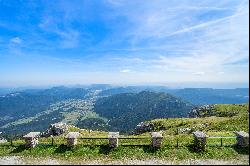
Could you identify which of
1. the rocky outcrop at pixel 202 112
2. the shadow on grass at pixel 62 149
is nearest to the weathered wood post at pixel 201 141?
the shadow on grass at pixel 62 149

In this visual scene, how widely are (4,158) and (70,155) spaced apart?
6.29 m

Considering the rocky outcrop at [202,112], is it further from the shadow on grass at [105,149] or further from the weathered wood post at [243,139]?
the shadow on grass at [105,149]

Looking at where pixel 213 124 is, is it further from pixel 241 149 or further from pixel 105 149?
pixel 105 149

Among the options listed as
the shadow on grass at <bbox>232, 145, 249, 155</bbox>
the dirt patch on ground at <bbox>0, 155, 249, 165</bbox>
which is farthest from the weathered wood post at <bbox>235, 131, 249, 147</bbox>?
the dirt patch on ground at <bbox>0, 155, 249, 165</bbox>

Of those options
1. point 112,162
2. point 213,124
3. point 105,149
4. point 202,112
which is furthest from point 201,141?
point 202,112

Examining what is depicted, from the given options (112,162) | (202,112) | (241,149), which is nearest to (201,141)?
(241,149)

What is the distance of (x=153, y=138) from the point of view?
2642 centimetres

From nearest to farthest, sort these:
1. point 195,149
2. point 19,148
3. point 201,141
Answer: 1. point 195,149
2. point 201,141
3. point 19,148

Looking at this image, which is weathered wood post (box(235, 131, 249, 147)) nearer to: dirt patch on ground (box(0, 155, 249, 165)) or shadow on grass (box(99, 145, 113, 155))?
dirt patch on ground (box(0, 155, 249, 165))

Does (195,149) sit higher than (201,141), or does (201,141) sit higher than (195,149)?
(201,141)

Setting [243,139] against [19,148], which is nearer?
[243,139]

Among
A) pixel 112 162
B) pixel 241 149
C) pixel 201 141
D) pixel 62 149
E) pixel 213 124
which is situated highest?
pixel 201 141

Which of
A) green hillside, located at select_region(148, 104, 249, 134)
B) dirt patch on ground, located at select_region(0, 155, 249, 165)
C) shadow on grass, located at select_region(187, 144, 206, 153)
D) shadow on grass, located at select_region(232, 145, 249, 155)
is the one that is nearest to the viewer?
dirt patch on ground, located at select_region(0, 155, 249, 165)

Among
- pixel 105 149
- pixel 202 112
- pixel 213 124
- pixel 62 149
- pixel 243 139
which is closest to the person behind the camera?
pixel 243 139
